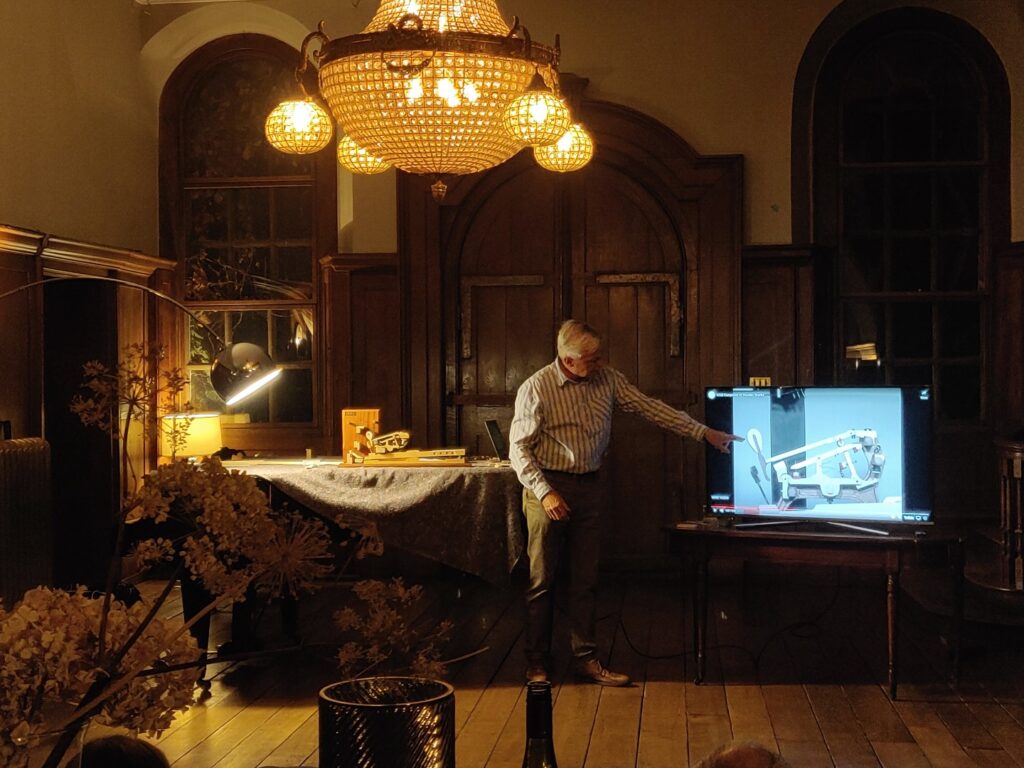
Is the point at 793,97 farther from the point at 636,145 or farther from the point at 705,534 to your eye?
the point at 705,534

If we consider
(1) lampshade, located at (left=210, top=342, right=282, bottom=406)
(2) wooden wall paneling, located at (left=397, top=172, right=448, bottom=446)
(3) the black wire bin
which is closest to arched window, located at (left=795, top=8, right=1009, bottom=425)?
(2) wooden wall paneling, located at (left=397, top=172, right=448, bottom=446)

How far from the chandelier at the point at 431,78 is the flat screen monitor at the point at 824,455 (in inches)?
89.0

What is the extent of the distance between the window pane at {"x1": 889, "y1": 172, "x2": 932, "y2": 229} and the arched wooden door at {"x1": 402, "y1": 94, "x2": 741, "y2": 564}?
107 centimetres

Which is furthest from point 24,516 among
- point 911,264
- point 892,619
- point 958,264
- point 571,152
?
point 958,264

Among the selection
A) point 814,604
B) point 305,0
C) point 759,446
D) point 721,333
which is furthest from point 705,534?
point 305,0

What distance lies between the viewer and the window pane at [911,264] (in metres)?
8.54

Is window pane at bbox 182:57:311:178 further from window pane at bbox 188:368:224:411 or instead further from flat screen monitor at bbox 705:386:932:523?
flat screen monitor at bbox 705:386:932:523

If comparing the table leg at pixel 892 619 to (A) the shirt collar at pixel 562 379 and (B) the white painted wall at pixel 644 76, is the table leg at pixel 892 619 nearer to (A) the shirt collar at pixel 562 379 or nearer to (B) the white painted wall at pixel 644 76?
(A) the shirt collar at pixel 562 379

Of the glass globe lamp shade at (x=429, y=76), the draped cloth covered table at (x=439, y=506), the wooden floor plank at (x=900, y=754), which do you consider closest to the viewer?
the glass globe lamp shade at (x=429, y=76)

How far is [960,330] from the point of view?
8.49 metres

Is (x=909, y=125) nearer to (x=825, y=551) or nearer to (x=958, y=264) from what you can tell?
(x=958, y=264)

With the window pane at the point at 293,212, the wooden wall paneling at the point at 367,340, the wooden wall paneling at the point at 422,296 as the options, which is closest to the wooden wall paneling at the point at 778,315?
the wooden wall paneling at the point at 422,296

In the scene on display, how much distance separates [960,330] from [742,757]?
751 cm

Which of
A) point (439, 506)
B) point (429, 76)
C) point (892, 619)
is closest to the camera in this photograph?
point (429, 76)
